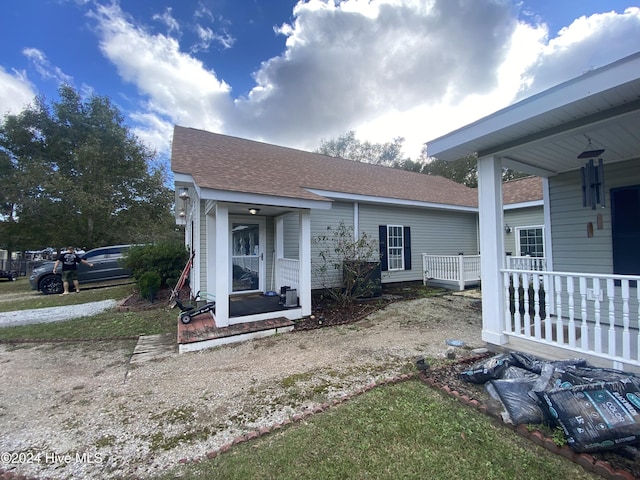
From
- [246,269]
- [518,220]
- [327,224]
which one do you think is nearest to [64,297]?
[246,269]

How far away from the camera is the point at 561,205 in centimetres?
475

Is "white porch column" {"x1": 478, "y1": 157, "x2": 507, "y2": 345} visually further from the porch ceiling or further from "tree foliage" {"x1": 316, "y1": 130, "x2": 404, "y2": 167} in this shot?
"tree foliage" {"x1": 316, "y1": 130, "x2": 404, "y2": 167}

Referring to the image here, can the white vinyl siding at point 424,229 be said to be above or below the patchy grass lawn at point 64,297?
above

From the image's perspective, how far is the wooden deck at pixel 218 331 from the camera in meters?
4.27

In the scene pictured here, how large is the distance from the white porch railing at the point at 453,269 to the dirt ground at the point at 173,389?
378cm

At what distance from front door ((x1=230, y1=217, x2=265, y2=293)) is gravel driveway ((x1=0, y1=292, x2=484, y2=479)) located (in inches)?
109

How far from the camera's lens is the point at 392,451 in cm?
199

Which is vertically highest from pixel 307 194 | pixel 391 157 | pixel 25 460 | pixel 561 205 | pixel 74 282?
pixel 391 157

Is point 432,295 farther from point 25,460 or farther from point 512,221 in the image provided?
point 25,460

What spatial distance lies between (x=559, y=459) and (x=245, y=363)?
10.7 ft

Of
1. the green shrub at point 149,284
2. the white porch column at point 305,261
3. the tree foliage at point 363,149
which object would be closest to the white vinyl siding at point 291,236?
the white porch column at point 305,261

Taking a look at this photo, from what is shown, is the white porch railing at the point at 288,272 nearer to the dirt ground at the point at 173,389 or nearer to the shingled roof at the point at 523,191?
the dirt ground at the point at 173,389

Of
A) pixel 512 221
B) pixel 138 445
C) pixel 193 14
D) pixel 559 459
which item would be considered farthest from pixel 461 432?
pixel 193 14

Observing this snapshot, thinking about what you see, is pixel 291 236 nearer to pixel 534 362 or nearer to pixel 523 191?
pixel 534 362
